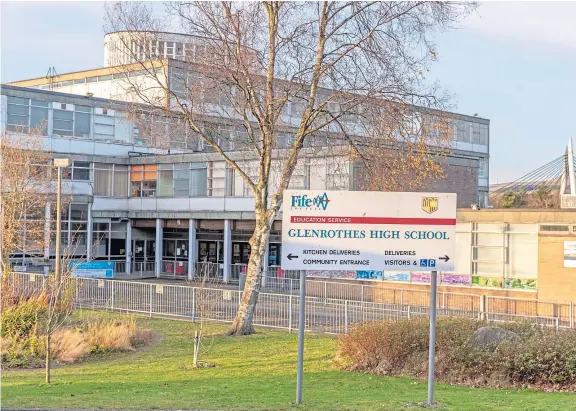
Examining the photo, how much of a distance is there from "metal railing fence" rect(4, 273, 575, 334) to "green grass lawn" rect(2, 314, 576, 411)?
3.38 metres

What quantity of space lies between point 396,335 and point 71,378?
6.27 metres

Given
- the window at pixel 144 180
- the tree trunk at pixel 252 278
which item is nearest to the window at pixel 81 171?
the window at pixel 144 180

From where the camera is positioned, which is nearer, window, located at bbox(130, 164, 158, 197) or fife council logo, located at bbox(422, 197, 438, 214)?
fife council logo, located at bbox(422, 197, 438, 214)

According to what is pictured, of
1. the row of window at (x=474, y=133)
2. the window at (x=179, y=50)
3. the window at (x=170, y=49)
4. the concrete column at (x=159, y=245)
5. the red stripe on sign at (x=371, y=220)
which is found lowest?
the concrete column at (x=159, y=245)

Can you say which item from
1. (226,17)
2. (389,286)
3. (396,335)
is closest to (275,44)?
(226,17)

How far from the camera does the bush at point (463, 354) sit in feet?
45.9

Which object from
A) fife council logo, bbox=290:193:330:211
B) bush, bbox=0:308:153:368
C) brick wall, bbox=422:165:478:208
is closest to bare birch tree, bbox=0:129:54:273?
bush, bbox=0:308:153:368

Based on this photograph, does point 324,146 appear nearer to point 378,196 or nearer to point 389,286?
point 378,196

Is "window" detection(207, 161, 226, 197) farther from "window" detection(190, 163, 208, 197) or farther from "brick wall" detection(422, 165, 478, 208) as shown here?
"brick wall" detection(422, 165, 478, 208)

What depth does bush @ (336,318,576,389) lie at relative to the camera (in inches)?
551

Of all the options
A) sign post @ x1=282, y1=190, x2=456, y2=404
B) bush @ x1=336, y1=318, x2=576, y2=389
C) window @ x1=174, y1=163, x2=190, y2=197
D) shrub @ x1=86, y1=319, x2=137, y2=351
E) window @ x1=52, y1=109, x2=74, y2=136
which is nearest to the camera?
sign post @ x1=282, y1=190, x2=456, y2=404

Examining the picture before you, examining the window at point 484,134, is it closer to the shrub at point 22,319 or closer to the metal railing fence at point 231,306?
the metal railing fence at point 231,306

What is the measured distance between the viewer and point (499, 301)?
94.3ft

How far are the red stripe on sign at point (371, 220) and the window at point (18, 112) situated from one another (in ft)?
121
